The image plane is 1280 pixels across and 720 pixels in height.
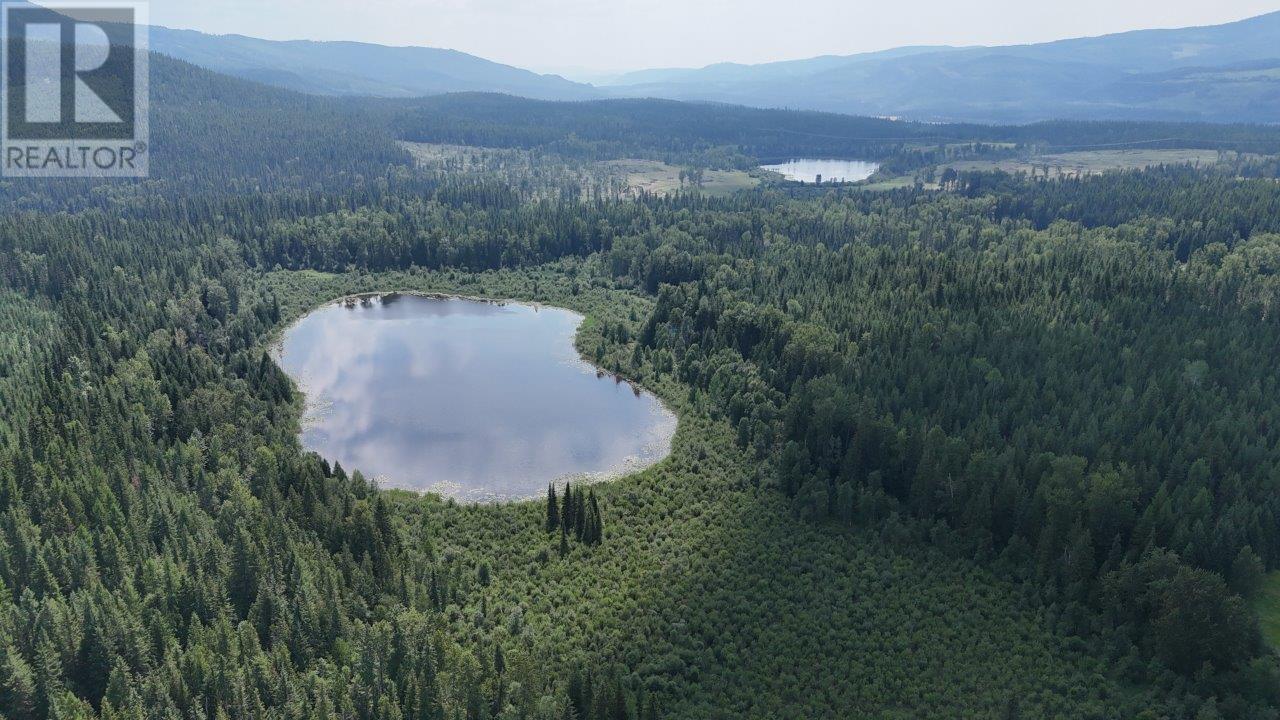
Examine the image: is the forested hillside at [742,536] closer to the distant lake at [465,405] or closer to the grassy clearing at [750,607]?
the grassy clearing at [750,607]

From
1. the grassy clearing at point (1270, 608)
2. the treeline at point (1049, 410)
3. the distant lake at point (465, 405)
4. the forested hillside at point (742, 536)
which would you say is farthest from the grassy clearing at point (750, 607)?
the grassy clearing at point (1270, 608)

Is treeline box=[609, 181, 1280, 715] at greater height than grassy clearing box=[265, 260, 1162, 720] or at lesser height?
greater

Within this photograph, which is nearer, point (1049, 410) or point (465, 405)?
point (1049, 410)

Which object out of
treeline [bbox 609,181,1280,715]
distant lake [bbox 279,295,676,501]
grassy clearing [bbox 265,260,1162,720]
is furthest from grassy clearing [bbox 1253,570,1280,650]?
distant lake [bbox 279,295,676,501]

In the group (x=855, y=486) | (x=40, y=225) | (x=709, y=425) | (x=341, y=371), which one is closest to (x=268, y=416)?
(x=341, y=371)

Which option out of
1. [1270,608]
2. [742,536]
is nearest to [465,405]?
[742,536]

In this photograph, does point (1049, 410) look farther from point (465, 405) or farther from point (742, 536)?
point (465, 405)

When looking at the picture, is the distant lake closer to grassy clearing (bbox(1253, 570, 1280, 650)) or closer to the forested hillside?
the forested hillside

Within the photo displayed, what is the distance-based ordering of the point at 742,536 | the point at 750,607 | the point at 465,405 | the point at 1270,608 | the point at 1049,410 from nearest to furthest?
the point at 1270,608 → the point at 750,607 → the point at 742,536 → the point at 1049,410 → the point at 465,405
